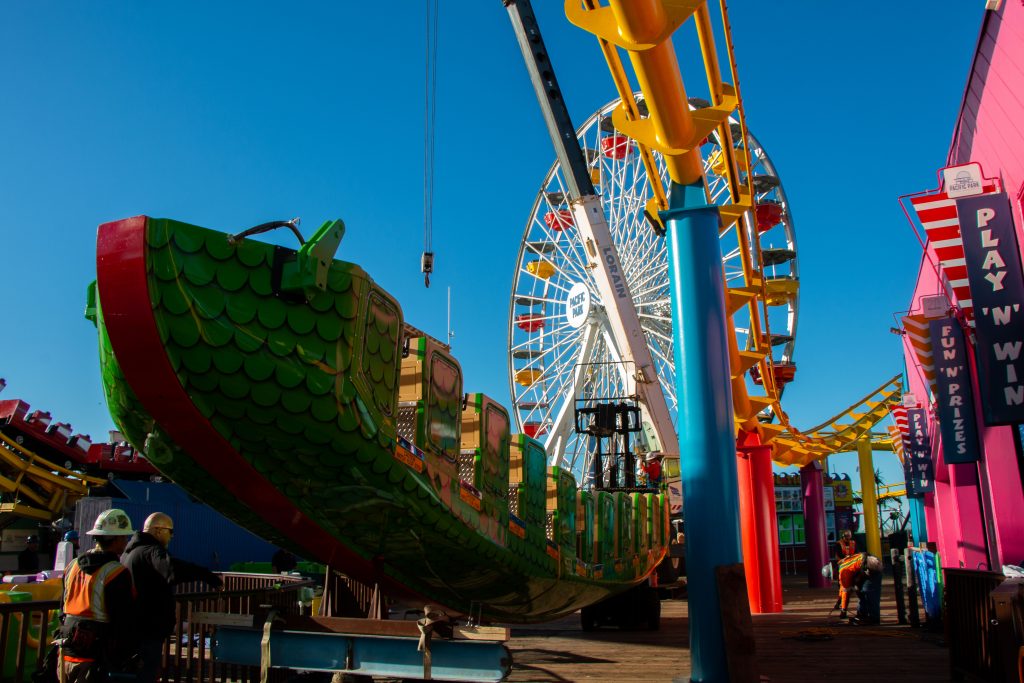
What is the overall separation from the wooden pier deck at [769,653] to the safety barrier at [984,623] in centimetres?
51

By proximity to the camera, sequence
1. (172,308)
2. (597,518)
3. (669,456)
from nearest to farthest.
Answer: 1. (172,308)
2. (597,518)
3. (669,456)

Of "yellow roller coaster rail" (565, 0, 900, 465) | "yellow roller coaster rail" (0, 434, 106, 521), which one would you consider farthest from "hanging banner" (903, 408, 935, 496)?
"yellow roller coaster rail" (0, 434, 106, 521)

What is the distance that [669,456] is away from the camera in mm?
20062

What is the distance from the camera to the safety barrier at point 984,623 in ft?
17.7

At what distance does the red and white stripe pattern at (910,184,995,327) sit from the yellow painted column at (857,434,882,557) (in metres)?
19.9

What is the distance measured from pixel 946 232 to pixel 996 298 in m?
1.10

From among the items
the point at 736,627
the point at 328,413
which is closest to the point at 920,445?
the point at 736,627

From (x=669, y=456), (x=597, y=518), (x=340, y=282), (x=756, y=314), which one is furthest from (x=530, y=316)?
(x=340, y=282)

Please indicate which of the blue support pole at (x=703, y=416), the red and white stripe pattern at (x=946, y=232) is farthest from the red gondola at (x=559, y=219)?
the blue support pole at (x=703, y=416)

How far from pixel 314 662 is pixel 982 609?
4.95m

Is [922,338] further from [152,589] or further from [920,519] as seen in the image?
[920,519]

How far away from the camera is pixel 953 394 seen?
11414 millimetres

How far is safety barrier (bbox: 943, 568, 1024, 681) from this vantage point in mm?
5395

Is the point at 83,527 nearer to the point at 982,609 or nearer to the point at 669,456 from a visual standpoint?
the point at 669,456
